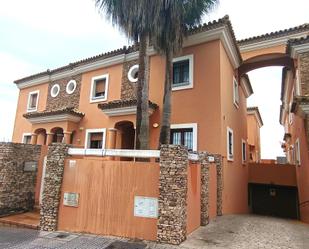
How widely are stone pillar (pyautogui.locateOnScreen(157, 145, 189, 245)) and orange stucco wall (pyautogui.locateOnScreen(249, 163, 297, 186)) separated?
42.1 feet

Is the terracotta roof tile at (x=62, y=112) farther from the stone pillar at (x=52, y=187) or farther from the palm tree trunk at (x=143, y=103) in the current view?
the stone pillar at (x=52, y=187)

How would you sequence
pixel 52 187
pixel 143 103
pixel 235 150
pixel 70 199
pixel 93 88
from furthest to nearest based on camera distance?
pixel 93 88
pixel 235 150
pixel 143 103
pixel 52 187
pixel 70 199

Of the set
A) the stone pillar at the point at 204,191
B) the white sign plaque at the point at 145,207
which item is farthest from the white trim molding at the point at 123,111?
the white sign plaque at the point at 145,207

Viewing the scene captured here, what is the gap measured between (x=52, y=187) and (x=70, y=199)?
77 centimetres

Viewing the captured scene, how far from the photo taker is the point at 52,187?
8.53 meters

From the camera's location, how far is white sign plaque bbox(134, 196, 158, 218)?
289 inches

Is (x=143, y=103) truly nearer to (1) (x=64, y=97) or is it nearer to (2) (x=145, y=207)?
(2) (x=145, y=207)

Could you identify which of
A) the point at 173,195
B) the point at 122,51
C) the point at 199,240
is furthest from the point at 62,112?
the point at 199,240

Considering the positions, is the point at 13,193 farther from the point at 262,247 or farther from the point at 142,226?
the point at 262,247

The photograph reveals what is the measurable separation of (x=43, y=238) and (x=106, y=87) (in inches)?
401

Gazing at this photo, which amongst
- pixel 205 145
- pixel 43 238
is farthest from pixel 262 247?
pixel 43 238

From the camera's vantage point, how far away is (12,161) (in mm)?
10609

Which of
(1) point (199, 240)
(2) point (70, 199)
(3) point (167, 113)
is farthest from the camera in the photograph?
(3) point (167, 113)

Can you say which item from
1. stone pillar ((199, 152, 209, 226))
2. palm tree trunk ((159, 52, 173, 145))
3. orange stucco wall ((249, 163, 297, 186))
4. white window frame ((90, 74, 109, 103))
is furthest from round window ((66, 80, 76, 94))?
orange stucco wall ((249, 163, 297, 186))
